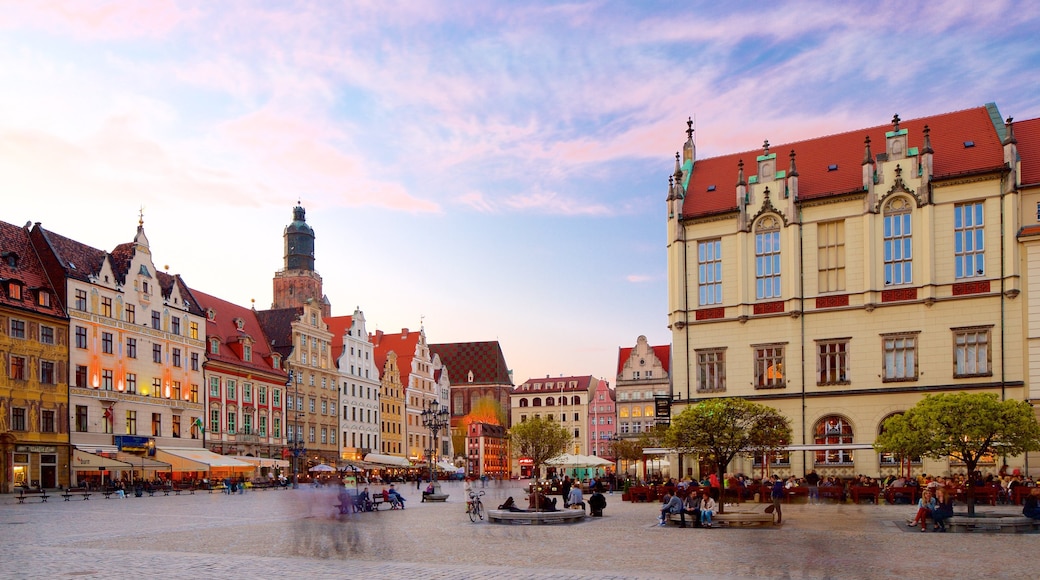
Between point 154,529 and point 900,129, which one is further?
point 900,129

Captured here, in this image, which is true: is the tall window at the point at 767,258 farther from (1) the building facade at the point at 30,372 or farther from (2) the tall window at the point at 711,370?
(1) the building facade at the point at 30,372

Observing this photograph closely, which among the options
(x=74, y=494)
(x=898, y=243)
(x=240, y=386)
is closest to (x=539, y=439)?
(x=240, y=386)

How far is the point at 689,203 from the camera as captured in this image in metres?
59.3

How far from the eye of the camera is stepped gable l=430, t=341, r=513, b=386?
175 meters

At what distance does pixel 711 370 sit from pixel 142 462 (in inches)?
1348

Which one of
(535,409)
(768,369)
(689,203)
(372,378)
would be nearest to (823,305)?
(768,369)

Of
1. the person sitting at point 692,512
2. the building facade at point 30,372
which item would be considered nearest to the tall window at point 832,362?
the person sitting at point 692,512

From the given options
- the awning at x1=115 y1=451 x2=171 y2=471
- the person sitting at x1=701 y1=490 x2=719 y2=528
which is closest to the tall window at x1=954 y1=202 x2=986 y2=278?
the person sitting at x1=701 y1=490 x2=719 y2=528

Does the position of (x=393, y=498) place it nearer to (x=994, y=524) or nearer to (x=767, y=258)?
(x=994, y=524)

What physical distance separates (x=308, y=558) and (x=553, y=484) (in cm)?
3825

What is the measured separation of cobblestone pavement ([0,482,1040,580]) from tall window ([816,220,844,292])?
23174 millimetres

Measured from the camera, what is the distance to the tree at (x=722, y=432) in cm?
4078

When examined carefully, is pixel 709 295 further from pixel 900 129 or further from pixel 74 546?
pixel 74 546

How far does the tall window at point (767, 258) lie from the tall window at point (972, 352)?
9421mm
